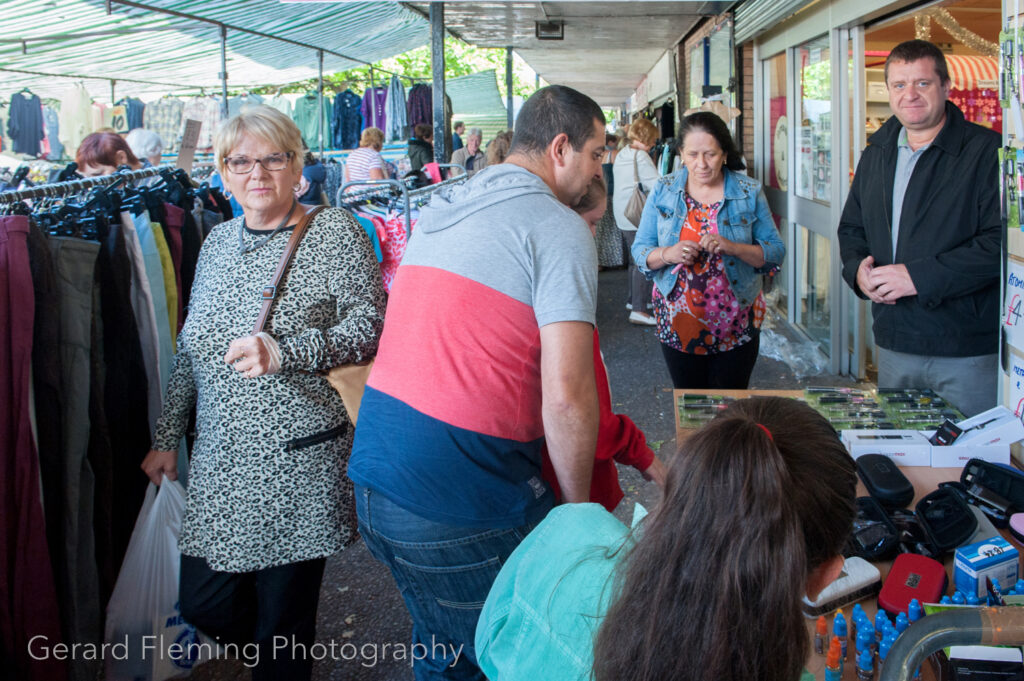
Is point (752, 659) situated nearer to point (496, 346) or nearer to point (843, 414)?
point (496, 346)

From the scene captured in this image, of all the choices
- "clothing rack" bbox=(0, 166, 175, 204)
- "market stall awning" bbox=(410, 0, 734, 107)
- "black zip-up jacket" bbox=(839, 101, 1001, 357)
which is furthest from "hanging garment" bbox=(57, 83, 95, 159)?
"black zip-up jacket" bbox=(839, 101, 1001, 357)

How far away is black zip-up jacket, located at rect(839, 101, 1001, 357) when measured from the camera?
2930mm

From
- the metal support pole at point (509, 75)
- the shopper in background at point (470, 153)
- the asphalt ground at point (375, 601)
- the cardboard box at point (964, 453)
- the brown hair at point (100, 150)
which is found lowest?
the asphalt ground at point (375, 601)

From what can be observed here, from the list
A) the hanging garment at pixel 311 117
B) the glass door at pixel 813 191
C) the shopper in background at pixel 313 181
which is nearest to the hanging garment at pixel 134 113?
the hanging garment at pixel 311 117

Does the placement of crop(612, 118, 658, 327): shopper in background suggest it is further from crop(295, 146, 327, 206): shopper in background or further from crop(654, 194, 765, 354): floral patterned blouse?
crop(654, 194, 765, 354): floral patterned blouse

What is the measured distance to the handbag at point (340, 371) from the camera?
7.82ft

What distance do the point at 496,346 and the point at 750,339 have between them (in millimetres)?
2171

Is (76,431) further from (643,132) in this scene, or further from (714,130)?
(643,132)

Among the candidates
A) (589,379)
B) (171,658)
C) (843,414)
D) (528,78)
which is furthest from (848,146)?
(528,78)

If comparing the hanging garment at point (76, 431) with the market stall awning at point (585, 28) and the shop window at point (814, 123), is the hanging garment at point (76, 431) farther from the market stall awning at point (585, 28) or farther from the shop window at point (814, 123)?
the market stall awning at point (585, 28)

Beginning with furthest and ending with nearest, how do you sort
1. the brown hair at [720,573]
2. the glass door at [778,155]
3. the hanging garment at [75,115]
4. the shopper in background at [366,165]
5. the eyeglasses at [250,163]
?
the hanging garment at [75,115] → the shopper in background at [366,165] → the glass door at [778,155] → the eyeglasses at [250,163] → the brown hair at [720,573]

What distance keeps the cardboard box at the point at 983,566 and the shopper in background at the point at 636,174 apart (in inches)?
229

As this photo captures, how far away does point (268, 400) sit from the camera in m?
2.36

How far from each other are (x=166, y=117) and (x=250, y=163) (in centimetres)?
1233
